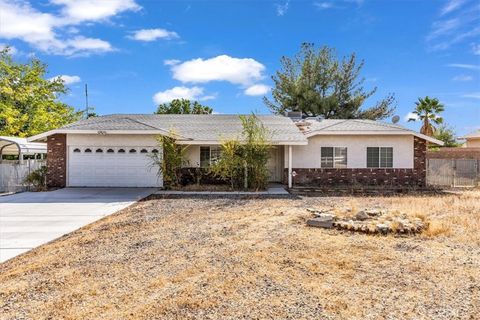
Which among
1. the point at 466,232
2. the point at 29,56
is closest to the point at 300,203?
the point at 466,232

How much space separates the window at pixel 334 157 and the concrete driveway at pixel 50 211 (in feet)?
29.0

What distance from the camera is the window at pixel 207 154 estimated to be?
61.0 feet

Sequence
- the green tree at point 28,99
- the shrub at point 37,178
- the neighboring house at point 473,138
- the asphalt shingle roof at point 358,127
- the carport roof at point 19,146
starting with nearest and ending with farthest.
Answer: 1. the shrub at point 37,178
2. the carport roof at point 19,146
3. the asphalt shingle roof at point 358,127
4. the green tree at point 28,99
5. the neighboring house at point 473,138

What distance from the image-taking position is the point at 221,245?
6.88 meters

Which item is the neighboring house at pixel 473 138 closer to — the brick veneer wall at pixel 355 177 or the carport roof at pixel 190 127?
the brick veneer wall at pixel 355 177

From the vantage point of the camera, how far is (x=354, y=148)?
18.4 meters

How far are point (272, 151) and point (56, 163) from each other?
10814 millimetres

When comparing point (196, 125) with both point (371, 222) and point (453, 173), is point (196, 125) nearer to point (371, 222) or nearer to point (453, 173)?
point (371, 222)

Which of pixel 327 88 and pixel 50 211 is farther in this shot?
pixel 327 88

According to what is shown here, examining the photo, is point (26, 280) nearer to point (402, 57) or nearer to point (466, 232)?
point (466, 232)

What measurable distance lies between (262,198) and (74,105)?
30296 mm

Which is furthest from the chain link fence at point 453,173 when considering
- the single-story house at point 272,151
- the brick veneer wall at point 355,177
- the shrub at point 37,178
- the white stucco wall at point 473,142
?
the shrub at point 37,178

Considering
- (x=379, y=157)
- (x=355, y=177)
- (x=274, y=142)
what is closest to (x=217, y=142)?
(x=274, y=142)

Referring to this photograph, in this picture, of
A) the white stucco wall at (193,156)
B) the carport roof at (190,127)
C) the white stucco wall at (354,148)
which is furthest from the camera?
the white stucco wall at (193,156)
